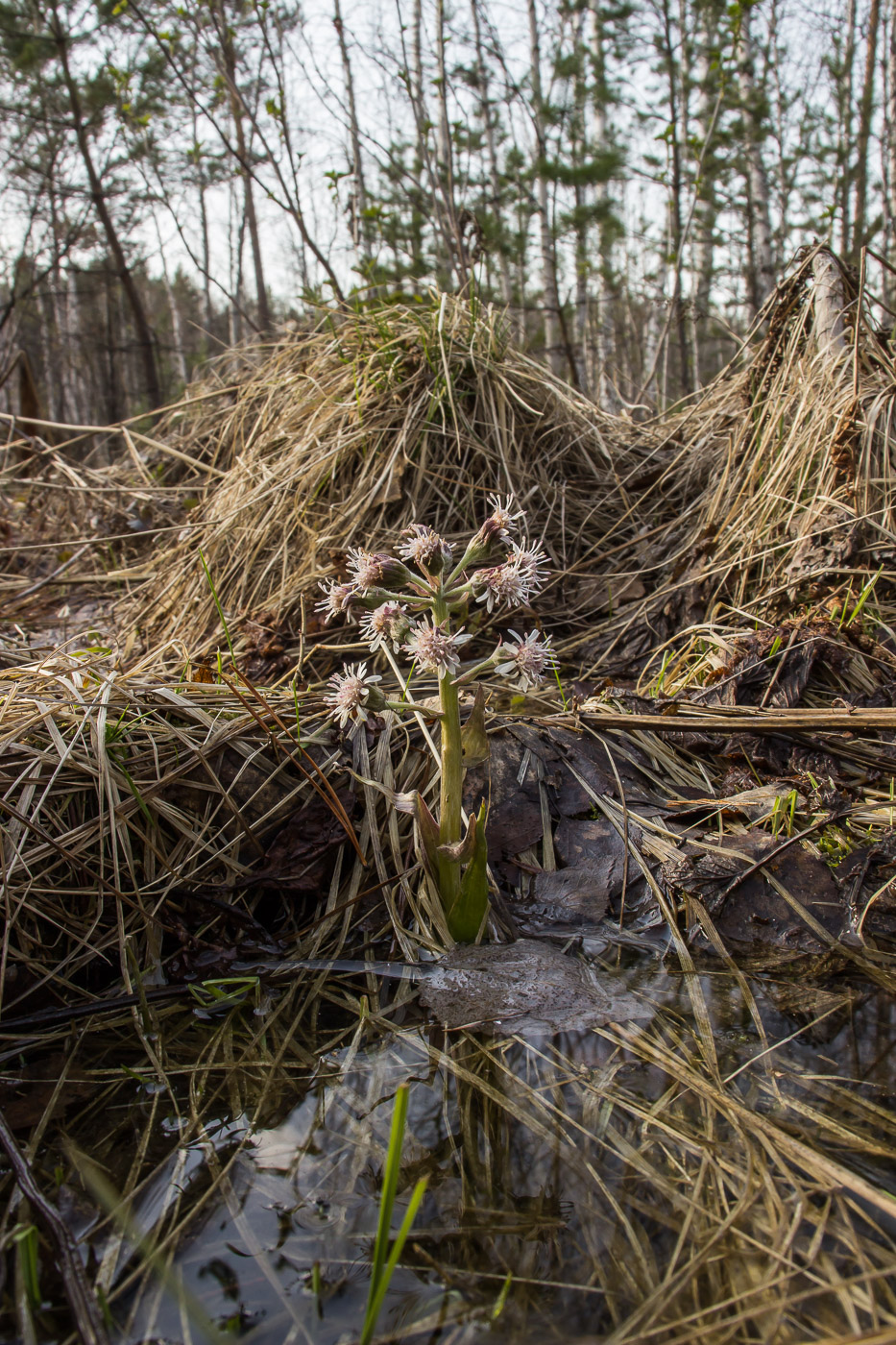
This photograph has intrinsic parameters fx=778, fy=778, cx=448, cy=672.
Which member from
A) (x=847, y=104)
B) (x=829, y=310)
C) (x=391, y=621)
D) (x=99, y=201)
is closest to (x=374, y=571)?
(x=391, y=621)

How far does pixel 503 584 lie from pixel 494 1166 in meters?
1.01

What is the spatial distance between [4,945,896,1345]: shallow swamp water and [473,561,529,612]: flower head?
81 cm

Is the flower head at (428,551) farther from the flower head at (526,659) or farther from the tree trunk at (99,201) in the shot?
the tree trunk at (99,201)

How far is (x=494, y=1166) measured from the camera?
1106mm

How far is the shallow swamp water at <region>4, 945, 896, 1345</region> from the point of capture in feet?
2.92

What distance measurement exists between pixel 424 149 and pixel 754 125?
8.33m

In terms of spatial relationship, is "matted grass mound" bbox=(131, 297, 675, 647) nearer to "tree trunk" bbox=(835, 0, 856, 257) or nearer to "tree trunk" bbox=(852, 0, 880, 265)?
"tree trunk" bbox=(852, 0, 880, 265)

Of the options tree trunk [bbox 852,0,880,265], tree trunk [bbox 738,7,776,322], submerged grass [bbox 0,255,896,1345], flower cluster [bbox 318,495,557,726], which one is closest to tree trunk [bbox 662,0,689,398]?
tree trunk [bbox 738,7,776,322]

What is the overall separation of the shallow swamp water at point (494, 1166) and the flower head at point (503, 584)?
81 centimetres

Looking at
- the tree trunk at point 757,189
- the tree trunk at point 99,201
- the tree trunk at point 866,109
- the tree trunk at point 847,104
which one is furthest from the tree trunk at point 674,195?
the tree trunk at point 847,104

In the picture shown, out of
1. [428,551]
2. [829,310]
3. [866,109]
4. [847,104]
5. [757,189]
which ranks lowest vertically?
[428,551]

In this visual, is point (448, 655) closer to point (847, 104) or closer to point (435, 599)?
point (435, 599)

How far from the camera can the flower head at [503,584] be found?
5.19 feet

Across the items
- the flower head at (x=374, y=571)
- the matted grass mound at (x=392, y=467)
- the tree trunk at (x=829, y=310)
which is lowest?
the flower head at (x=374, y=571)
